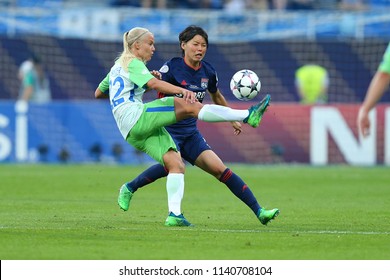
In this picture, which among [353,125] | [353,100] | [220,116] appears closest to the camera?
[220,116]

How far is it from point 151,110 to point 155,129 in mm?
244

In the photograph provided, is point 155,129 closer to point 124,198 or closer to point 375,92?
point 124,198

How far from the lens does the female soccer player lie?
1092 cm

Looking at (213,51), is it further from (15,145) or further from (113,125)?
(15,145)

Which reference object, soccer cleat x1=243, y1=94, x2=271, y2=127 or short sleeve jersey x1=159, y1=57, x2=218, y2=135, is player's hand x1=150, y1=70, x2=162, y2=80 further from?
soccer cleat x1=243, y1=94, x2=271, y2=127

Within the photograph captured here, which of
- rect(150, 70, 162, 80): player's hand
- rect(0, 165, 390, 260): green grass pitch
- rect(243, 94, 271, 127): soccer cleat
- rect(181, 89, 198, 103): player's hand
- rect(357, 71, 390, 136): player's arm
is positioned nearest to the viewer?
rect(357, 71, 390, 136): player's arm

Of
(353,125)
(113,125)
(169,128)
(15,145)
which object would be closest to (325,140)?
(353,125)

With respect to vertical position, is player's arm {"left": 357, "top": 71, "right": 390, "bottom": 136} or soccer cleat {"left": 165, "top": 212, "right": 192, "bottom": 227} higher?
soccer cleat {"left": 165, "top": 212, "right": 192, "bottom": 227}

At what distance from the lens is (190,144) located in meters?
12.0

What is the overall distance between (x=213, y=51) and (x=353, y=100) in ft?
12.5

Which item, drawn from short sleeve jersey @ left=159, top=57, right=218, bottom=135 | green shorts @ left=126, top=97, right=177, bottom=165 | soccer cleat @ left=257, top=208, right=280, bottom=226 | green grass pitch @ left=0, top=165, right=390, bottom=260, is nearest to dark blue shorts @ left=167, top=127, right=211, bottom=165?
short sleeve jersey @ left=159, top=57, right=218, bottom=135

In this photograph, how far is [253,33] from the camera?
28.4 metres

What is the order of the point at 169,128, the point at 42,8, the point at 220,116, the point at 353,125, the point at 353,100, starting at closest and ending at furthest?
the point at 220,116 → the point at 169,128 → the point at 353,125 → the point at 353,100 → the point at 42,8

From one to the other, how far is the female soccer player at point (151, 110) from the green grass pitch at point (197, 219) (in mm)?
719
